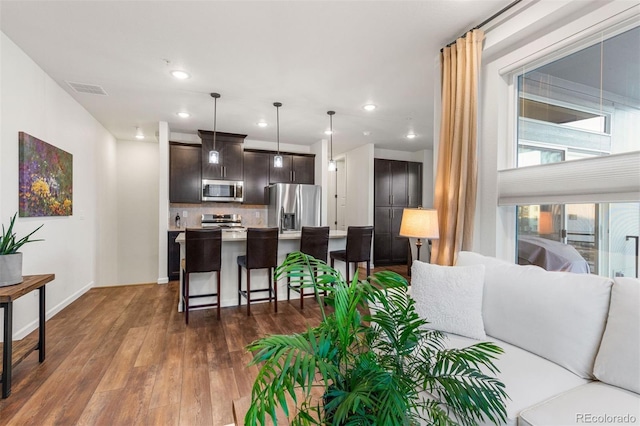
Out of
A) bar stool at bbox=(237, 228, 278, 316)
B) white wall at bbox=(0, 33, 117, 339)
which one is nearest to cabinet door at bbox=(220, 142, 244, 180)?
white wall at bbox=(0, 33, 117, 339)

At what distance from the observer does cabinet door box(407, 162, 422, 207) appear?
6.93 metres

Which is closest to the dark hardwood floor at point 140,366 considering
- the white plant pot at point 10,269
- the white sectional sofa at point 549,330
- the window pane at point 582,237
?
the white plant pot at point 10,269

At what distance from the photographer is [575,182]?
1855mm

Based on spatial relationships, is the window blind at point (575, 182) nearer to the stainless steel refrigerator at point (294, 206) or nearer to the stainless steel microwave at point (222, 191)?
the stainless steel refrigerator at point (294, 206)

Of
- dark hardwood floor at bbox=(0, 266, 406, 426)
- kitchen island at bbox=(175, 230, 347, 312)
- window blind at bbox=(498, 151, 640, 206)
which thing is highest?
window blind at bbox=(498, 151, 640, 206)

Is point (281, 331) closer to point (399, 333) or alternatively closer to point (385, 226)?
point (399, 333)

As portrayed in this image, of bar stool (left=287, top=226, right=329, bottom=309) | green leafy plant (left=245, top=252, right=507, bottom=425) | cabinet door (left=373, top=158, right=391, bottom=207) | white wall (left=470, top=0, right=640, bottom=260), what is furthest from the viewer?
cabinet door (left=373, top=158, right=391, bottom=207)

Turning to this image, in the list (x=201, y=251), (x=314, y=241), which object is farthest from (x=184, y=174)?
(x=314, y=241)

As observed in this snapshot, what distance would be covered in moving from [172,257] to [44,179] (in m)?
2.30

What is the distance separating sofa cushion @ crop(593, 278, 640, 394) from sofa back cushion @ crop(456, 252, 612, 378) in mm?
52

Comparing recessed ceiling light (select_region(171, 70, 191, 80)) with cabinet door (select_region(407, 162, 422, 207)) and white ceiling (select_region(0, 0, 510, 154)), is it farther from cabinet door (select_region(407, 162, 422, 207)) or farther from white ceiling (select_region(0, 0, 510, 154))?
cabinet door (select_region(407, 162, 422, 207))

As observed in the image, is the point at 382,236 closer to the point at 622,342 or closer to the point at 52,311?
the point at 622,342

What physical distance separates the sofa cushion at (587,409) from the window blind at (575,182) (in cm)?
102

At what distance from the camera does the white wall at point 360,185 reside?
254 inches
